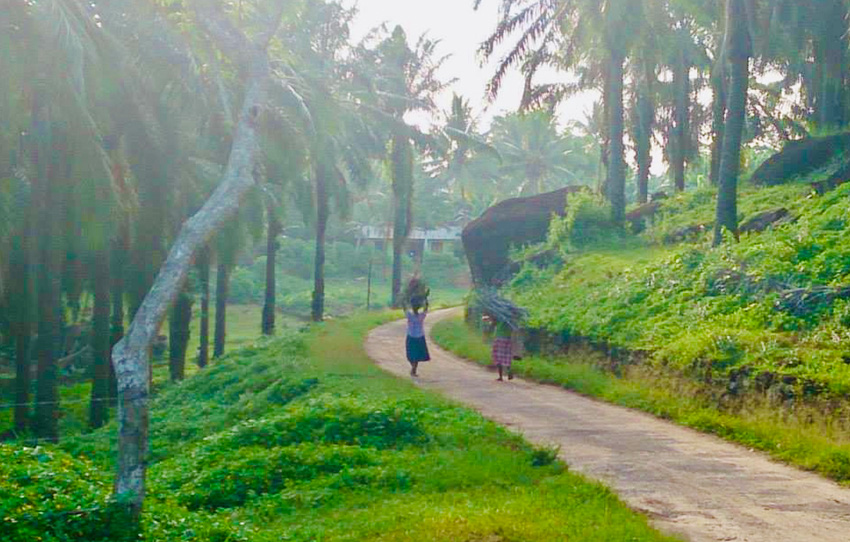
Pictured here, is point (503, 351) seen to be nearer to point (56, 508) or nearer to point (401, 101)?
point (56, 508)

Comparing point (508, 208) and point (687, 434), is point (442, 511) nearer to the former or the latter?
point (687, 434)

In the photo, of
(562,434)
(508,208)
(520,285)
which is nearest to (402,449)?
(562,434)

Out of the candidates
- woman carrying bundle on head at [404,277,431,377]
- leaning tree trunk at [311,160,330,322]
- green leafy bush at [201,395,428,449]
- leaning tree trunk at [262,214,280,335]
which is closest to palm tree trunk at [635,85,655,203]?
leaning tree trunk at [311,160,330,322]

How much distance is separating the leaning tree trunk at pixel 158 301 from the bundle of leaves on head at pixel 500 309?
1030 centimetres

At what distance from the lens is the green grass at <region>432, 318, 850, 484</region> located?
1016 centimetres

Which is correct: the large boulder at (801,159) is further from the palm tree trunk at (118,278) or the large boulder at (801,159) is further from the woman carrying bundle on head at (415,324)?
the palm tree trunk at (118,278)

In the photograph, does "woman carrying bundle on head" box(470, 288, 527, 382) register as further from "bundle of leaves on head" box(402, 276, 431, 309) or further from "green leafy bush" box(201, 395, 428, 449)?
"green leafy bush" box(201, 395, 428, 449)

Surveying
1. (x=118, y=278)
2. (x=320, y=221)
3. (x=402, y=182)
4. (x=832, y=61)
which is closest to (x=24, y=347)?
(x=118, y=278)

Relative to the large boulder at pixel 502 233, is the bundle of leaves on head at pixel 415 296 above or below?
below

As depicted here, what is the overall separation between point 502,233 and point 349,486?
22.3 m

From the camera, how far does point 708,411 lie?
1266 centimetres

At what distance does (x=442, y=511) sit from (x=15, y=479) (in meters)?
3.79

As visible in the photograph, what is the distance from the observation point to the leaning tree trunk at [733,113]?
19.4 meters

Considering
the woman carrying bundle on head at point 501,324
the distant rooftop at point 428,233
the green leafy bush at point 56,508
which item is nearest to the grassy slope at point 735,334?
the woman carrying bundle on head at point 501,324
